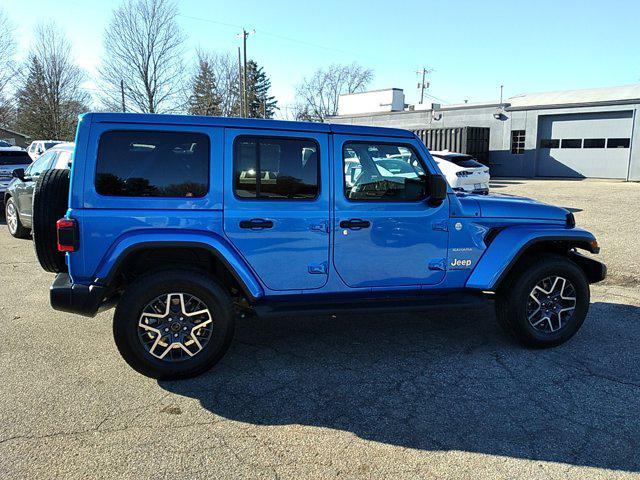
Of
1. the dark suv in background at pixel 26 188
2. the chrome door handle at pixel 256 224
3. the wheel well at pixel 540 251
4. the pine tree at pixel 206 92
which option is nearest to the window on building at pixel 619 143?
the wheel well at pixel 540 251

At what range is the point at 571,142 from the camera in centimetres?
2609

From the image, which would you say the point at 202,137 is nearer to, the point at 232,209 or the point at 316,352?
the point at 232,209

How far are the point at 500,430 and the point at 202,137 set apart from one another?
2.94m

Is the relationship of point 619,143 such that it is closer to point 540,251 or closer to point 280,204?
point 540,251

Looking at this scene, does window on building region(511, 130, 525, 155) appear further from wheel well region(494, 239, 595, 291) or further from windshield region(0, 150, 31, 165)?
wheel well region(494, 239, 595, 291)

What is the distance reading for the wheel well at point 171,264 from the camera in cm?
377

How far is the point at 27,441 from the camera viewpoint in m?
3.01

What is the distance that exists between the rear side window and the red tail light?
0.98ft

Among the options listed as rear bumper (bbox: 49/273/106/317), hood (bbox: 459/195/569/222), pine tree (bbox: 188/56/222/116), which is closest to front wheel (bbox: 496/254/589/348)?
hood (bbox: 459/195/569/222)

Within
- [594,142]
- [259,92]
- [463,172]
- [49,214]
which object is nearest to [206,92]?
[259,92]

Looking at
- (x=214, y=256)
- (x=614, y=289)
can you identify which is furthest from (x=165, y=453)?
(x=614, y=289)

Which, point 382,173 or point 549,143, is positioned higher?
point 549,143

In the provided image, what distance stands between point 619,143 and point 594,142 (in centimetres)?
115

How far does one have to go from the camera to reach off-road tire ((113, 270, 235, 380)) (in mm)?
3654
